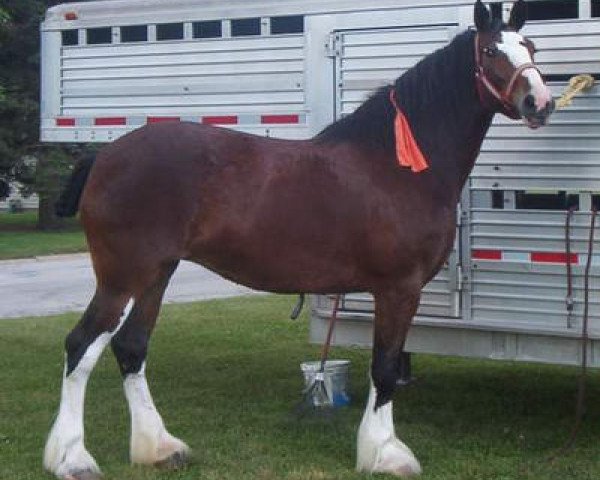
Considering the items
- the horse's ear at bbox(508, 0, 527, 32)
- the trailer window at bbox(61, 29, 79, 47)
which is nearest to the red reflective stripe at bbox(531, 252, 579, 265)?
the horse's ear at bbox(508, 0, 527, 32)

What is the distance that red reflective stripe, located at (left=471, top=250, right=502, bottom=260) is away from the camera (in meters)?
5.69

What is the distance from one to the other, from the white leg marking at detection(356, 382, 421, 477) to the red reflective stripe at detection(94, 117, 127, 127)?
2828 mm

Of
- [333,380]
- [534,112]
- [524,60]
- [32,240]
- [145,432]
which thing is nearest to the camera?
[534,112]

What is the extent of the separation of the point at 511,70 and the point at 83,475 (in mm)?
2865

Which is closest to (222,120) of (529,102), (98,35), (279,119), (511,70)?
(279,119)

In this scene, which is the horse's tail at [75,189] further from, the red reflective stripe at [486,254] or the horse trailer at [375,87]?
the red reflective stripe at [486,254]

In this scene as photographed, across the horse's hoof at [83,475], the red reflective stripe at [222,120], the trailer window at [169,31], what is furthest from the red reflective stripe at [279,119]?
the horse's hoof at [83,475]

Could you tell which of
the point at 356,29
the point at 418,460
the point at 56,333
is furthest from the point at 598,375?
the point at 56,333

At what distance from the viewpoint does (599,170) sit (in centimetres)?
534

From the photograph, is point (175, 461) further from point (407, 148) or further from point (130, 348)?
point (407, 148)

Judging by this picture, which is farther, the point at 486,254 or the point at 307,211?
the point at 486,254

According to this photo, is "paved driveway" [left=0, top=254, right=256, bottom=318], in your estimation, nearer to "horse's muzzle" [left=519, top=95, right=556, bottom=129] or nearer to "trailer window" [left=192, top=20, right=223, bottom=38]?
"trailer window" [left=192, top=20, right=223, bottom=38]

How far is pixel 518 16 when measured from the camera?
5.11m

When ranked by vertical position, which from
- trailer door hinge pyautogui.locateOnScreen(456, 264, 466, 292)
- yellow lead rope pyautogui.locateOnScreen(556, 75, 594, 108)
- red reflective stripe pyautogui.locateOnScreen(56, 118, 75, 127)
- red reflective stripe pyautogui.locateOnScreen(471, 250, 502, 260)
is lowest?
trailer door hinge pyautogui.locateOnScreen(456, 264, 466, 292)
